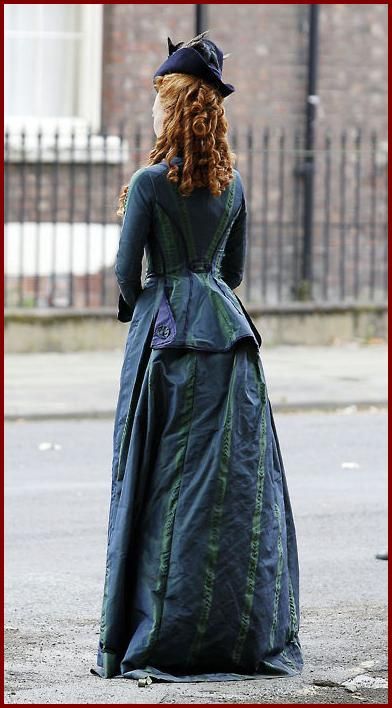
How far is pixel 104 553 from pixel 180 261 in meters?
2.62

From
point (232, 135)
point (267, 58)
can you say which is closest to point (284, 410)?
point (232, 135)

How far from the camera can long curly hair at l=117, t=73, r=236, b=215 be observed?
15.2ft

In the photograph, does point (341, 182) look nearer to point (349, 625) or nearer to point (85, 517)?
point (85, 517)

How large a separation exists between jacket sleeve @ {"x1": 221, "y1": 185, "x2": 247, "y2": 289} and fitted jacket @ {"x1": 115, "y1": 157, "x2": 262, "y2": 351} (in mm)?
68

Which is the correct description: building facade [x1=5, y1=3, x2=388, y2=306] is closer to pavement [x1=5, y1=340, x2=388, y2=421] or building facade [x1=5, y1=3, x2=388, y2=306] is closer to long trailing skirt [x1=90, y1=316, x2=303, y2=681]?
pavement [x1=5, y1=340, x2=388, y2=421]

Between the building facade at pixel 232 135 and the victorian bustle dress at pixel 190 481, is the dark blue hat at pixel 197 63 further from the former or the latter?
the building facade at pixel 232 135

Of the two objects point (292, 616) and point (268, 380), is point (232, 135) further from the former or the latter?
point (292, 616)

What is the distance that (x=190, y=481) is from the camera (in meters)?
4.64

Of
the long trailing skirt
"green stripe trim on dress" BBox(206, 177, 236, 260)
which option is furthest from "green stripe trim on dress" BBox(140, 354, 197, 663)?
"green stripe trim on dress" BBox(206, 177, 236, 260)

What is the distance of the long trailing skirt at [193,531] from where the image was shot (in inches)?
182

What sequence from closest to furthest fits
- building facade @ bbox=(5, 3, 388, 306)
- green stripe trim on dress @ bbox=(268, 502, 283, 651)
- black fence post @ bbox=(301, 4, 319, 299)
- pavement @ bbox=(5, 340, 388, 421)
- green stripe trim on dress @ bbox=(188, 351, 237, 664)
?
green stripe trim on dress @ bbox=(188, 351, 237, 664) → green stripe trim on dress @ bbox=(268, 502, 283, 651) → pavement @ bbox=(5, 340, 388, 421) → building facade @ bbox=(5, 3, 388, 306) → black fence post @ bbox=(301, 4, 319, 299)

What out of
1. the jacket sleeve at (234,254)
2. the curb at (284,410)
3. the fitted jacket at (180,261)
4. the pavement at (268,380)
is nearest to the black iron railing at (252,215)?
the pavement at (268,380)

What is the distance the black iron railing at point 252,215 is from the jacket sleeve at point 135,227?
9.90 meters

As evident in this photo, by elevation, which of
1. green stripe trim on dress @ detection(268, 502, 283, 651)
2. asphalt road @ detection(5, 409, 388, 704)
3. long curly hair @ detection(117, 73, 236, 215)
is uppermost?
long curly hair @ detection(117, 73, 236, 215)
